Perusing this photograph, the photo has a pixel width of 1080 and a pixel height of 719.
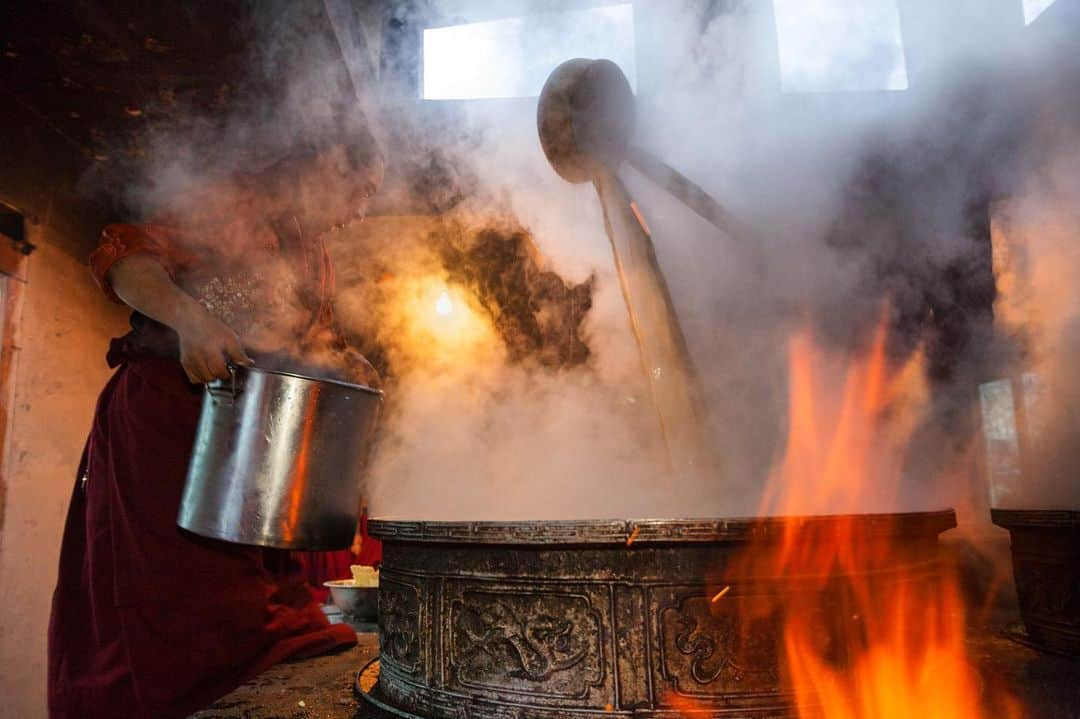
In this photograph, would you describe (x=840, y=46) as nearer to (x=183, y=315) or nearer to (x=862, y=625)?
(x=862, y=625)

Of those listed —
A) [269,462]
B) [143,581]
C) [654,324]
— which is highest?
Answer: [654,324]

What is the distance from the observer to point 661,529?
4.93ft

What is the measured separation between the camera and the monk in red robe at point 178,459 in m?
1.99

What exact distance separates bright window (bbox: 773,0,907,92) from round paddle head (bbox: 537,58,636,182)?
1541mm

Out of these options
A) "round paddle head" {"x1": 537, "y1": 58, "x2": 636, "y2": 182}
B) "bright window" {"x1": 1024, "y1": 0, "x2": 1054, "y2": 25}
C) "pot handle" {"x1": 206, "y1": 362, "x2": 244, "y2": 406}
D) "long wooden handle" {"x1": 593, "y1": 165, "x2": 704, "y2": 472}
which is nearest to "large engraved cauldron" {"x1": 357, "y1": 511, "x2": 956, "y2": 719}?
"pot handle" {"x1": 206, "y1": 362, "x2": 244, "y2": 406}

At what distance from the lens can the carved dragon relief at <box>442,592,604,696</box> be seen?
61.6 inches

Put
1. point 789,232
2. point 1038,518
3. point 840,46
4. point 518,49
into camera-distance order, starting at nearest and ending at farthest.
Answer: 1. point 1038,518
2. point 789,232
3. point 840,46
4. point 518,49

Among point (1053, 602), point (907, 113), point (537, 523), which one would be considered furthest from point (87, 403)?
point (907, 113)

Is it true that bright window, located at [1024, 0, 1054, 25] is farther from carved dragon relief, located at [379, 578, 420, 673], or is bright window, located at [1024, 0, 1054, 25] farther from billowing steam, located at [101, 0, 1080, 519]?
carved dragon relief, located at [379, 578, 420, 673]

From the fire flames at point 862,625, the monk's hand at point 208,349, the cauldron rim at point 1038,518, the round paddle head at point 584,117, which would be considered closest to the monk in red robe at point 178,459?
the monk's hand at point 208,349

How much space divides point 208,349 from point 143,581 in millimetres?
812

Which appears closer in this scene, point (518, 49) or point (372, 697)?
point (372, 697)

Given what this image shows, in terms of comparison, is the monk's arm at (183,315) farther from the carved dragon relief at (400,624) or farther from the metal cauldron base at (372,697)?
the metal cauldron base at (372,697)

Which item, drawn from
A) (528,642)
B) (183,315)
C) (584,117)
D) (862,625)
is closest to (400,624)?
(528,642)
